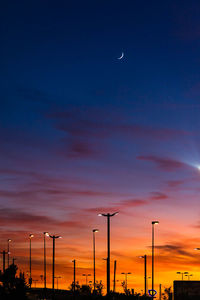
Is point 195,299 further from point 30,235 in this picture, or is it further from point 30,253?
point 30,253

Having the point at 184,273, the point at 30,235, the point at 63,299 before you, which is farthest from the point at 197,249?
the point at 184,273

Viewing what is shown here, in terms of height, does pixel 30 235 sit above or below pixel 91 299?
above

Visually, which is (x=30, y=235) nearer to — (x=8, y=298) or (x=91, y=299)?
(x=91, y=299)

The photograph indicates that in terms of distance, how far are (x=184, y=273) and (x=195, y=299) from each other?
333 ft

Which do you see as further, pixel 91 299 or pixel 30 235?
pixel 30 235

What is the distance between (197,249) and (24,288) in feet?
79.0

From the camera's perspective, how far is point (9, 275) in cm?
7869

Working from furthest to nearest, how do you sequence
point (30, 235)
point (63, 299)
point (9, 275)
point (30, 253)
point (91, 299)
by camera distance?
point (63, 299)
point (30, 253)
point (30, 235)
point (91, 299)
point (9, 275)

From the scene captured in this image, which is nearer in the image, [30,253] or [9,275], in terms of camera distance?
[9,275]

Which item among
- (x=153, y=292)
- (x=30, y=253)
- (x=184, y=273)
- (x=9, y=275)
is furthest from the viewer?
(x=184, y=273)

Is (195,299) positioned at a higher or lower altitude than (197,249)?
lower

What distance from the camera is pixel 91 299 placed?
98562mm

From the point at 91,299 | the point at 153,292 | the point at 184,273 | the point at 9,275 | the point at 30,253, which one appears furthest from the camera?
the point at 184,273

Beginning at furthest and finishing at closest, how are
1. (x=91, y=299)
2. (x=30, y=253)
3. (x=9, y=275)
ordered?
(x=30, y=253) → (x=91, y=299) → (x=9, y=275)
